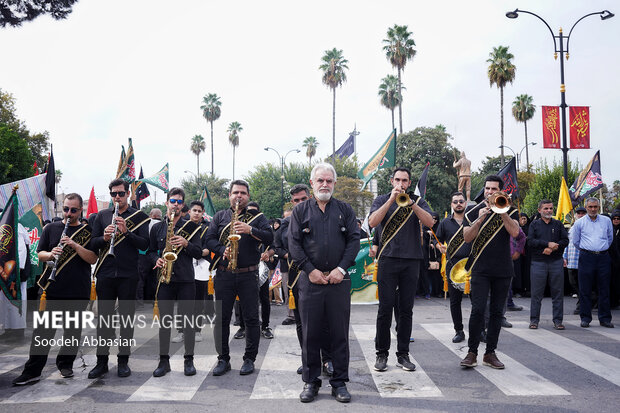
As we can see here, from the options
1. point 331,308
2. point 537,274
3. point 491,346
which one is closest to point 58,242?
point 331,308

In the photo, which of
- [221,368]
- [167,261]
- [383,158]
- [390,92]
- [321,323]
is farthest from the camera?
[390,92]

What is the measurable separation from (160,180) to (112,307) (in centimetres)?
1119

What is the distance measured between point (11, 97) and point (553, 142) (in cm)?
3986

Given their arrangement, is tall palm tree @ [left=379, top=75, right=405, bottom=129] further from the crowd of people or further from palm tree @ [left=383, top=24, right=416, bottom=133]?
the crowd of people

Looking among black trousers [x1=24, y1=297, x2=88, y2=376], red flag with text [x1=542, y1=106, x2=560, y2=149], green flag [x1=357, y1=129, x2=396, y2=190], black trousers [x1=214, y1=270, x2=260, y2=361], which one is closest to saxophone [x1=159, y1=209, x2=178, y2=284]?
black trousers [x1=214, y1=270, x2=260, y2=361]

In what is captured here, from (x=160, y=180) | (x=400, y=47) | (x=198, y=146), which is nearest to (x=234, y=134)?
(x=198, y=146)

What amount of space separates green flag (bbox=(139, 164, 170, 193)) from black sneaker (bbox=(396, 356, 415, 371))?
1209 cm

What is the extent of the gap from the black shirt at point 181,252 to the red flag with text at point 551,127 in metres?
14.3

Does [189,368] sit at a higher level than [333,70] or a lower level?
lower

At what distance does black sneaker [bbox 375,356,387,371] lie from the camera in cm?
560

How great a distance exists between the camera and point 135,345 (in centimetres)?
741

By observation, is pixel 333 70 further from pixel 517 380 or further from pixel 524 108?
pixel 517 380

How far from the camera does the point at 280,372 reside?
5680 mm

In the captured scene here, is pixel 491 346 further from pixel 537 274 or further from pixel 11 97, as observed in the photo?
pixel 11 97
